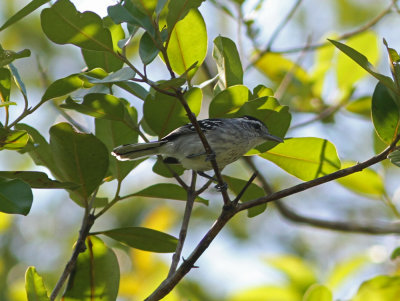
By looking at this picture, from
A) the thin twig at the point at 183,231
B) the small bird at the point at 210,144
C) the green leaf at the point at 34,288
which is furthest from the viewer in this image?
the small bird at the point at 210,144

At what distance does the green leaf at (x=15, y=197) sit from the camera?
82.0 inches

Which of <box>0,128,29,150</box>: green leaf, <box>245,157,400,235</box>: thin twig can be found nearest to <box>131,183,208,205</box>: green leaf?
<box>0,128,29,150</box>: green leaf

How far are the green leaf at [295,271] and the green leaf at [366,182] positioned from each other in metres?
0.61

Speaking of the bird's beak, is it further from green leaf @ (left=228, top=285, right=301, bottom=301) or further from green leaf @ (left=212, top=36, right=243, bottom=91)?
green leaf @ (left=228, top=285, right=301, bottom=301)

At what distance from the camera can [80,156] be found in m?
2.49

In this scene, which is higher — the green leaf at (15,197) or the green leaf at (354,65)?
the green leaf at (354,65)

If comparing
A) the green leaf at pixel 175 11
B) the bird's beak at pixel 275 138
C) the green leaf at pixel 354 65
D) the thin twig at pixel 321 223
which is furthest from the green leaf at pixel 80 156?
the green leaf at pixel 354 65

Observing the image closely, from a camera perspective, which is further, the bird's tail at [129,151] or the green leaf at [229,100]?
the bird's tail at [129,151]

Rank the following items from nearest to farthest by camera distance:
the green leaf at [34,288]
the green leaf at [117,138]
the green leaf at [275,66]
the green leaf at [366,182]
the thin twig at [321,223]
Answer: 1. the green leaf at [34,288]
2. the green leaf at [117,138]
3. the green leaf at [366,182]
4. the thin twig at [321,223]
5. the green leaf at [275,66]

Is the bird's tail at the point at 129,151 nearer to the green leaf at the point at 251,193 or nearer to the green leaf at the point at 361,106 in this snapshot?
the green leaf at the point at 251,193

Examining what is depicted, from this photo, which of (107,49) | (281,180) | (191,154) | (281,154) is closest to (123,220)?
(281,180)

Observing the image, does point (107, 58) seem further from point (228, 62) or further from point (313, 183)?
point (313, 183)

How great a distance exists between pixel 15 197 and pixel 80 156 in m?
0.43

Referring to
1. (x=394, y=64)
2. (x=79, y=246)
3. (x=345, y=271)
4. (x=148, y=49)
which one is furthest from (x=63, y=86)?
(x=345, y=271)
